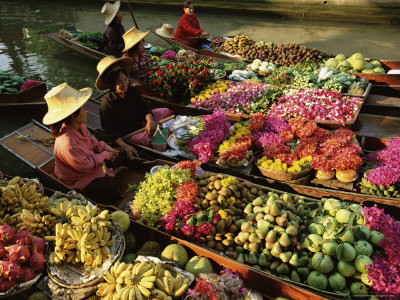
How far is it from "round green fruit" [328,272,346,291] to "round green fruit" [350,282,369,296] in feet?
0.22

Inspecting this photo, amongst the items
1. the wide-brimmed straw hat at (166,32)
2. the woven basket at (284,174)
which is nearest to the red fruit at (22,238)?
the woven basket at (284,174)

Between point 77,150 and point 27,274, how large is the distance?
1446mm

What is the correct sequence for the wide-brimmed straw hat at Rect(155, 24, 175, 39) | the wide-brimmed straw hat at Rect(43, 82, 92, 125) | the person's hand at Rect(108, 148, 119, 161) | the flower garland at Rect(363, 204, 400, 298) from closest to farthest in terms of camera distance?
the flower garland at Rect(363, 204, 400, 298) → the wide-brimmed straw hat at Rect(43, 82, 92, 125) → the person's hand at Rect(108, 148, 119, 161) → the wide-brimmed straw hat at Rect(155, 24, 175, 39)

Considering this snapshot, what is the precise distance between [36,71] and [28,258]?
8275mm

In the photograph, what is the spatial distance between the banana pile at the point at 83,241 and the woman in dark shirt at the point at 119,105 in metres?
1.86

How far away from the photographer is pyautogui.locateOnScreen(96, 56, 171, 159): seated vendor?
4.61 metres

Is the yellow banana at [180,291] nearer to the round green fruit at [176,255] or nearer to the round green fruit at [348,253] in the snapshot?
the round green fruit at [176,255]

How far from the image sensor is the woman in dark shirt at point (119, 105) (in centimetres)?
460

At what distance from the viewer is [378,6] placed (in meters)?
13.0

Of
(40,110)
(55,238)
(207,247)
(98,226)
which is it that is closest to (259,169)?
(207,247)

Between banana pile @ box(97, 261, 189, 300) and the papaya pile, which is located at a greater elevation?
banana pile @ box(97, 261, 189, 300)

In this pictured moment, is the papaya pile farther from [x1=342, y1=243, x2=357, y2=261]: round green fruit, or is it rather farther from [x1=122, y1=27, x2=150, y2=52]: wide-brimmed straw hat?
[x1=342, y1=243, x2=357, y2=261]: round green fruit

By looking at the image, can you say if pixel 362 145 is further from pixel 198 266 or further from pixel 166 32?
pixel 166 32

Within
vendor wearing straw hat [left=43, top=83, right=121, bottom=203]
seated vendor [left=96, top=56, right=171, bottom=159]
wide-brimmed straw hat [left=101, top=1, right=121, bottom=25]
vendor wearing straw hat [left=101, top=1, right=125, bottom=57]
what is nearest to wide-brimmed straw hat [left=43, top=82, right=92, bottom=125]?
vendor wearing straw hat [left=43, top=83, right=121, bottom=203]
